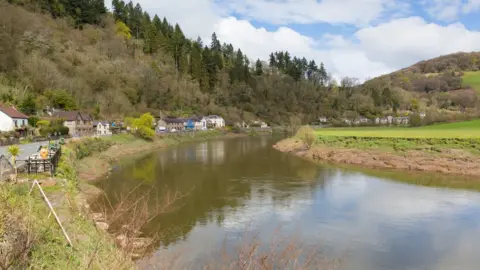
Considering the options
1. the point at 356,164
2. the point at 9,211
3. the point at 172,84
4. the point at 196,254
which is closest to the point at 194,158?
the point at 356,164

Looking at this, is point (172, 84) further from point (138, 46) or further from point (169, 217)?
point (169, 217)

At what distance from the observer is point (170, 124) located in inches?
3076

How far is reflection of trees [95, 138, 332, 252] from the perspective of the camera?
18.6 metres

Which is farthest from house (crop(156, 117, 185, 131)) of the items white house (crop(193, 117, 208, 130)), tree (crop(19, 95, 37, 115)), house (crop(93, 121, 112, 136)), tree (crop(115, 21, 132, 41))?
tree (crop(115, 21, 132, 41))

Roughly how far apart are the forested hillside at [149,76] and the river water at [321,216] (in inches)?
1426

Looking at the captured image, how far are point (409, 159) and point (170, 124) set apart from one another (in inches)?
2108

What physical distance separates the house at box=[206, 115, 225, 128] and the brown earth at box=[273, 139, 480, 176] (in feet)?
→ 157

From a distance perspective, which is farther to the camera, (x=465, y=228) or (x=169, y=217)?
(x=169, y=217)

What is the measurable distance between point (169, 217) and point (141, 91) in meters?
70.8

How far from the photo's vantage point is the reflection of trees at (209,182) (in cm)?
1864

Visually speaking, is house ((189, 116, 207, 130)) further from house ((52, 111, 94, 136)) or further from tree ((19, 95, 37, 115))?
tree ((19, 95, 37, 115))

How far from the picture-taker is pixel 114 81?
79688 millimetres

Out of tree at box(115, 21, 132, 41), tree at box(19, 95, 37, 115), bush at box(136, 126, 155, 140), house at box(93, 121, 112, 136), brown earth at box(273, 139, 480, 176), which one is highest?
tree at box(115, 21, 132, 41)

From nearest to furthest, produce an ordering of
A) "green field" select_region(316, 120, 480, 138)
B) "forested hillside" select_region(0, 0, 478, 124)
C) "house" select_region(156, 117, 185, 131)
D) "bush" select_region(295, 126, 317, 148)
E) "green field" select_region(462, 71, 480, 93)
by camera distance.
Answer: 1. "green field" select_region(316, 120, 480, 138)
2. "bush" select_region(295, 126, 317, 148)
3. "forested hillside" select_region(0, 0, 478, 124)
4. "house" select_region(156, 117, 185, 131)
5. "green field" select_region(462, 71, 480, 93)
